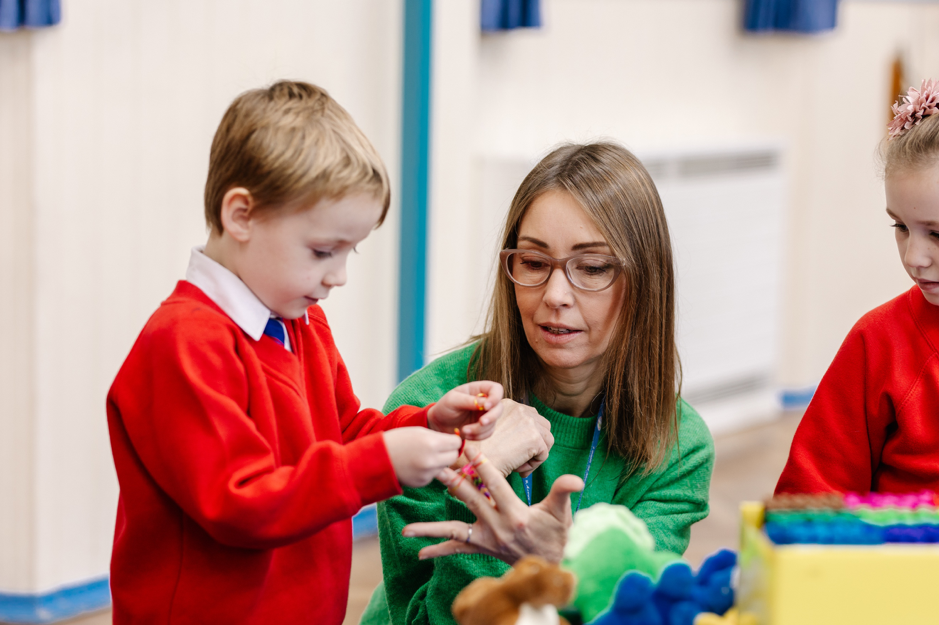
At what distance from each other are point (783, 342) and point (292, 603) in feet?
13.3

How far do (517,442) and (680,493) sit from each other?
0.31 meters

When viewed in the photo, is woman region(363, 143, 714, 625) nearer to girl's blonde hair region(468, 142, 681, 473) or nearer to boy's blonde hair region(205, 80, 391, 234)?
girl's blonde hair region(468, 142, 681, 473)

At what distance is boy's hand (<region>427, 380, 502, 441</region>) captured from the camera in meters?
1.11

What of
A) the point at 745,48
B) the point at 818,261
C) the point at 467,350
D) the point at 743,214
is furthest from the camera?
the point at 818,261

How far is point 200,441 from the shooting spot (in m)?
0.92

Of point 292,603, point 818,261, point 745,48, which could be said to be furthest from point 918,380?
point 818,261

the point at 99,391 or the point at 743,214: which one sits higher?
the point at 743,214


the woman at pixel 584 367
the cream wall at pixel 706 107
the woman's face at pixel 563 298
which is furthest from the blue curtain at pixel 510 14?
the woman's face at pixel 563 298

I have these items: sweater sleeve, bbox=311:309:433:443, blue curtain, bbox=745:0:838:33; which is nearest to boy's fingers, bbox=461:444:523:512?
sweater sleeve, bbox=311:309:433:443

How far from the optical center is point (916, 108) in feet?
4.31

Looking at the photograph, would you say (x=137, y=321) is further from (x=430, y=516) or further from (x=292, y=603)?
(x=292, y=603)

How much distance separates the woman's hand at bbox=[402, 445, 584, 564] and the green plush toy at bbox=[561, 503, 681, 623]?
0.52ft

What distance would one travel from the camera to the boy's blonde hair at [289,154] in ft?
3.14

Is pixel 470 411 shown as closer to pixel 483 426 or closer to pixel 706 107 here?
pixel 483 426
